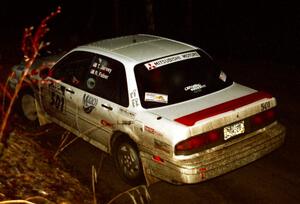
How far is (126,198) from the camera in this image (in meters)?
5.80

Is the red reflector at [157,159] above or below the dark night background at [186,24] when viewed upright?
above

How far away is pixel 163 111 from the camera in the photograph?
552cm

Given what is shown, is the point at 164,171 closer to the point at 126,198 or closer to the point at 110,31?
the point at 126,198

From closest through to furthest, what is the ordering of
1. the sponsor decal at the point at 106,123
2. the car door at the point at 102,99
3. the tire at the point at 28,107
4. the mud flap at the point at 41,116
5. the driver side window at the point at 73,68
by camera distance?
the car door at the point at 102,99 < the sponsor decal at the point at 106,123 < the driver side window at the point at 73,68 < the mud flap at the point at 41,116 < the tire at the point at 28,107

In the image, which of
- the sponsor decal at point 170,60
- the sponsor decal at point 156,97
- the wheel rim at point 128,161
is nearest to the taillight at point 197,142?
the sponsor decal at point 156,97

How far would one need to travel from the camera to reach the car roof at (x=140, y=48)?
20.2 ft

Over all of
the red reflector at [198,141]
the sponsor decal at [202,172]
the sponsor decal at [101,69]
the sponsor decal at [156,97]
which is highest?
the sponsor decal at [101,69]

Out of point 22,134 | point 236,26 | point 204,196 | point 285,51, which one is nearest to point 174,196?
point 204,196

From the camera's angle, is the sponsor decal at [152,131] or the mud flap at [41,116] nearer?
the sponsor decal at [152,131]

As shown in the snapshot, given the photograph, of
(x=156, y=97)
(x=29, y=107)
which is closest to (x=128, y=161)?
(x=156, y=97)

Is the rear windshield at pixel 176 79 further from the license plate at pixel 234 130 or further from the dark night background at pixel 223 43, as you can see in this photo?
the dark night background at pixel 223 43

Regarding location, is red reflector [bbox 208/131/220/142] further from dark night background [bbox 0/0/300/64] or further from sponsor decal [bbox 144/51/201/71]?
dark night background [bbox 0/0/300/64]

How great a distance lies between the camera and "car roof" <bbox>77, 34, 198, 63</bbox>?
6.16 meters

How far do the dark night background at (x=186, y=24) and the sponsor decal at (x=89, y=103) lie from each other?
→ 7.61m
